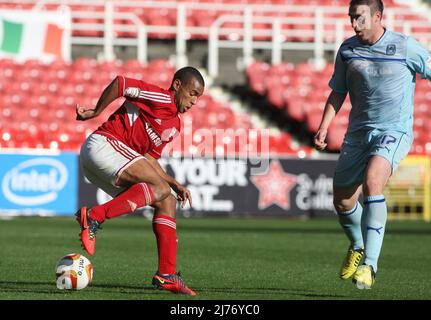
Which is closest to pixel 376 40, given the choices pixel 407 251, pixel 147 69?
pixel 407 251

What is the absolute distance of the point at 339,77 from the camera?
909 cm

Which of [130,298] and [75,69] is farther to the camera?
[75,69]

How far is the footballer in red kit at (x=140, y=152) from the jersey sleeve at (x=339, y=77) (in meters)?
1.32

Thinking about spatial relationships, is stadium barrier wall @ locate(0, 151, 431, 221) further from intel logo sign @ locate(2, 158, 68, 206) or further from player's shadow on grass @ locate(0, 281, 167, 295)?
player's shadow on grass @ locate(0, 281, 167, 295)

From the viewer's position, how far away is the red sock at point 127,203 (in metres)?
8.13

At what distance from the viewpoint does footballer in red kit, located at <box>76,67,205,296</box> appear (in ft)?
26.8

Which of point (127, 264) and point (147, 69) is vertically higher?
point (147, 69)

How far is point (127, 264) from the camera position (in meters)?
11.1

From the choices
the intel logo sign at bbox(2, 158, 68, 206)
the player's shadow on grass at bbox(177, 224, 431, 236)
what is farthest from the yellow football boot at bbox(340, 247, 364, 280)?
the intel logo sign at bbox(2, 158, 68, 206)

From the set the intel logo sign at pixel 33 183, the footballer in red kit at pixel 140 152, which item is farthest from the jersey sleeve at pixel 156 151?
the intel logo sign at pixel 33 183

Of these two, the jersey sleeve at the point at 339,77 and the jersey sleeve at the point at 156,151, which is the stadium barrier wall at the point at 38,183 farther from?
the jersey sleeve at the point at 339,77

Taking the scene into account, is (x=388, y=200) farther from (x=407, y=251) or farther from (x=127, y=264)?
(x=127, y=264)

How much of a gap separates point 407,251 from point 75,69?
14.0 meters
